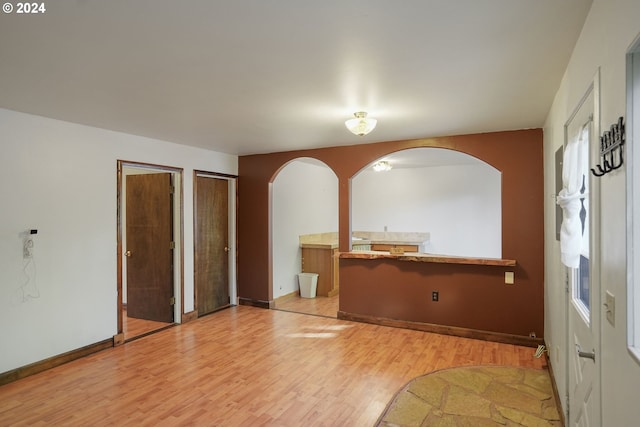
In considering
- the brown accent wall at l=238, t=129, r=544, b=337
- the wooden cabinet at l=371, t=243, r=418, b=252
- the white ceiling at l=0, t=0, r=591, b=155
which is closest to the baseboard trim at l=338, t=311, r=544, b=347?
the brown accent wall at l=238, t=129, r=544, b=337

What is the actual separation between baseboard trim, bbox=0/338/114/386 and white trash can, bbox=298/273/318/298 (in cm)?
315

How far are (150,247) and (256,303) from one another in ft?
5.88

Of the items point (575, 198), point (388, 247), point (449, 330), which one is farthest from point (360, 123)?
point (388, 247)

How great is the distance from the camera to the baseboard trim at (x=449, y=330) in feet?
13.1

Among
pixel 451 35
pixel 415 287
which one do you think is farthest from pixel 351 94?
pixel 415 287

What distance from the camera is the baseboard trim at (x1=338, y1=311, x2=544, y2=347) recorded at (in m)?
4.00

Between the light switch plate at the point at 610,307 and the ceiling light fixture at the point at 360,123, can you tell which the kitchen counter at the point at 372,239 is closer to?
the ceiling light fixture at the point at 360,123

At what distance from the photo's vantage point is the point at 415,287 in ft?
14.9

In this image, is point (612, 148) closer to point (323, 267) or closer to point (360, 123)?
point (360, 123)

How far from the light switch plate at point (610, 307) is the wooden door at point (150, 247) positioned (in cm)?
465

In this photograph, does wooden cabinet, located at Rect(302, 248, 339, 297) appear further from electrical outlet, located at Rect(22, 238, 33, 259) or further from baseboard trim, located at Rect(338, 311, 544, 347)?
electrical outlet, located at Rect(22, 238, 33, 259)

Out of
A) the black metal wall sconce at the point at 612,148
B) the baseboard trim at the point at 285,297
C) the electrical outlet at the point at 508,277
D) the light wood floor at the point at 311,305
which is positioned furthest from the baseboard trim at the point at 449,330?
the black metal wall sconce at the point at 612,148

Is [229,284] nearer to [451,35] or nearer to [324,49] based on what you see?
[324,49]

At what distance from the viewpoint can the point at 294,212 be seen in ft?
21.6
